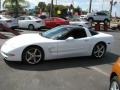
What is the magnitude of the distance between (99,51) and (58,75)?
3322 mm

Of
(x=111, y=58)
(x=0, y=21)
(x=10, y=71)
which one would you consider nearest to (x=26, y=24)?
(x=0, y=21)

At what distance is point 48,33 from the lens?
425 inches

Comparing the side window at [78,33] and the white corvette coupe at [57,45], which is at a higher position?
the side window at [78,33]

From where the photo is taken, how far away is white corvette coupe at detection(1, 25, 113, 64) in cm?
952

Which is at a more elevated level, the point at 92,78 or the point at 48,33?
the point at 48,33

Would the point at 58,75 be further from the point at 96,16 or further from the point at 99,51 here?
the point at 96,16

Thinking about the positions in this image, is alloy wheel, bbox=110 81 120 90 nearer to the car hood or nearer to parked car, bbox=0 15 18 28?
the car hood

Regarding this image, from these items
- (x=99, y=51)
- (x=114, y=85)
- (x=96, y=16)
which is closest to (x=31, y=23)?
(x=96, y=16)

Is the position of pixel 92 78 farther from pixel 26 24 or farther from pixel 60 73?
pixel 26 24

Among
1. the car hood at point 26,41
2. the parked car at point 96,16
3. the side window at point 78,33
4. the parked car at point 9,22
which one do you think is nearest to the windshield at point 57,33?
the side window at point 78,33

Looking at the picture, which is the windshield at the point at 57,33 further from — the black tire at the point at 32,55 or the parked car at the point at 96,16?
the parked car at the point at 96,16

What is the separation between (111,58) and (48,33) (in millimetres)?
2642

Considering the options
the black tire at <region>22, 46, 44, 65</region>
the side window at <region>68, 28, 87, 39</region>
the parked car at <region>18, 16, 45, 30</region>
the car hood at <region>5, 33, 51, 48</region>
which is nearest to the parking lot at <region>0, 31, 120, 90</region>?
the black tire at <region>22, 46, 44, 65</region>

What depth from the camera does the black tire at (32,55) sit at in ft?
31.4
